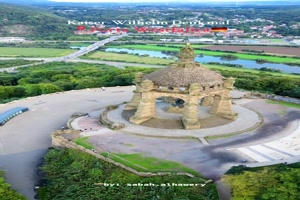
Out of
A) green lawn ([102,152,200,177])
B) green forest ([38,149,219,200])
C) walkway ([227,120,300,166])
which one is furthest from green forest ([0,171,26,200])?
walkway ([227,120,300,166])

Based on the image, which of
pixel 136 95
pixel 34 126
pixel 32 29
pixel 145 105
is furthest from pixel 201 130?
pixel 32 29

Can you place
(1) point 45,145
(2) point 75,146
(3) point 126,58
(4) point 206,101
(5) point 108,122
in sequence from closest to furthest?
(2) point 75,146
(1) point 45,145
(5) point 108,122
(4) point 206,101
(3) point 126,58

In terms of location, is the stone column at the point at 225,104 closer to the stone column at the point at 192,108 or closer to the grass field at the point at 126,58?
the stone column at the point at 192,108

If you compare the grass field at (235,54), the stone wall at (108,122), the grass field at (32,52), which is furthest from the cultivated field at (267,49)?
the stone wall at (108,122)

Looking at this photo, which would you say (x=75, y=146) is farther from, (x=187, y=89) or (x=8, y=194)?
(x=187, y=89)

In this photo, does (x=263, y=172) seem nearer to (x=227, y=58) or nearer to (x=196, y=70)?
(x=196, y=70)

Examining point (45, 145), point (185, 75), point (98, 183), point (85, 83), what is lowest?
point (85, 83)

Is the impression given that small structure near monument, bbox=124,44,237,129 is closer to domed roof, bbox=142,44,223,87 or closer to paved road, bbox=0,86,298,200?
domed roof, bbox=142,44,223,87
